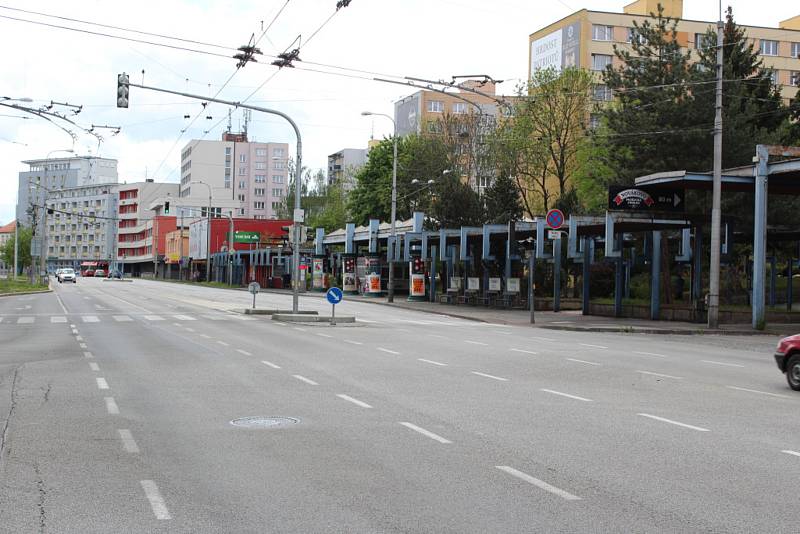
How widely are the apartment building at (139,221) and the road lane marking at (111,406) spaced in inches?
5921

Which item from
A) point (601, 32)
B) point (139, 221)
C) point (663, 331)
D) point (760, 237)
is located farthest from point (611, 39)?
point (139, 221)

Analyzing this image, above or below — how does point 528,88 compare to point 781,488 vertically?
above

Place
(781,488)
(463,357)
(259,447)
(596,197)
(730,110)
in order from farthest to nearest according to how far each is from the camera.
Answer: (596,197) → (730,110) → (463,357) → (259,447) → (781,488)

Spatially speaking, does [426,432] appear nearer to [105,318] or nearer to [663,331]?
[663,331]

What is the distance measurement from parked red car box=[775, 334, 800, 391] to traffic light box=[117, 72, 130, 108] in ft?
59.4

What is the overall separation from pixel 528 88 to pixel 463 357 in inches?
1877

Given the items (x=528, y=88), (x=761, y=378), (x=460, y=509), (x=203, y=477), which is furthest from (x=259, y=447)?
(x=528, y=88)

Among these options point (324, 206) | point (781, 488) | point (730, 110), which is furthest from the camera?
point (324, 206)

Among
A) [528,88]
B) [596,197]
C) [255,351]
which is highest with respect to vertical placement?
[528,88]

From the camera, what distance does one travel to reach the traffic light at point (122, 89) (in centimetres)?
2486

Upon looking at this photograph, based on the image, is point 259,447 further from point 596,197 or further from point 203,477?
point 596,197

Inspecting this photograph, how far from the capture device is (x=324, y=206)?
408 ft

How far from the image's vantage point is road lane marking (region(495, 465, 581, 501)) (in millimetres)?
6715

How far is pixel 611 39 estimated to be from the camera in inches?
3157
